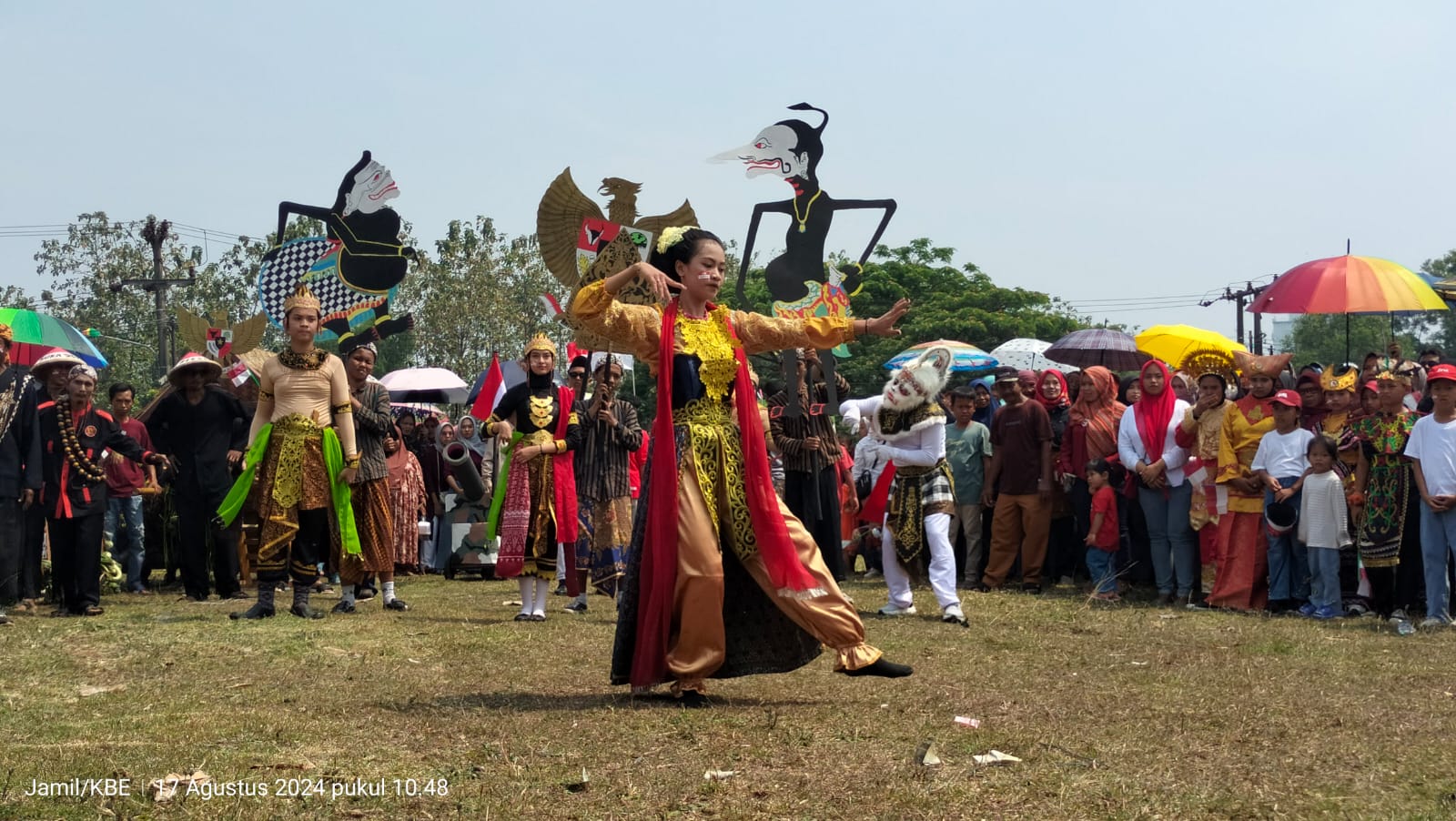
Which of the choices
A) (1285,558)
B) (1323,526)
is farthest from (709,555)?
(1285,558)

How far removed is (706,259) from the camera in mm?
6824

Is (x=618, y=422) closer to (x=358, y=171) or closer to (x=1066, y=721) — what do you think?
(x=358, y=171)

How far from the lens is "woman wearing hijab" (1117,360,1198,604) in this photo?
12.3 meters

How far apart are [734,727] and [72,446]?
7220 millimetres

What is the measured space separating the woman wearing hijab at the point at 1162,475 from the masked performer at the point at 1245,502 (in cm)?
43

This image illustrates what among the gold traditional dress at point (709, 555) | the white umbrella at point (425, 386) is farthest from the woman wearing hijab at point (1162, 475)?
the white umbrella at point (425, 386)

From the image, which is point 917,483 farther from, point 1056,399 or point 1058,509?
point 1056,399

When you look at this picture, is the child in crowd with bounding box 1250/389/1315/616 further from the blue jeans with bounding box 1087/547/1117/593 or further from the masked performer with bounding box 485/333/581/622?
the masked performer with bounding box 485/333/581/622

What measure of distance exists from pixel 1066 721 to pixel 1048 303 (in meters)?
45.2

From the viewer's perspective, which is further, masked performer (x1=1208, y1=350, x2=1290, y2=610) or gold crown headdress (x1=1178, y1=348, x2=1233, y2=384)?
gold crown headdress (x1=1178, y1=348, x2=1233, y2=384)

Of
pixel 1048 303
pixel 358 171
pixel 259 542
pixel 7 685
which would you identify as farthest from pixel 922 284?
pixel 7 685

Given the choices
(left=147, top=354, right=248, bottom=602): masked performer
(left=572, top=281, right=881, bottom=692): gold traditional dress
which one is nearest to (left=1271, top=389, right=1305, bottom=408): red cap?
(left=572, top=281, right=881, bottom=692): gold traditional dress

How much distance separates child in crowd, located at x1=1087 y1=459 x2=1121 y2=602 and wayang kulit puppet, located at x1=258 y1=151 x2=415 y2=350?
19.3 ft

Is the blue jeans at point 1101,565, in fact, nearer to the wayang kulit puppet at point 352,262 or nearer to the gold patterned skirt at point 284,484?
the wayang kulit puppet at point 352,262
